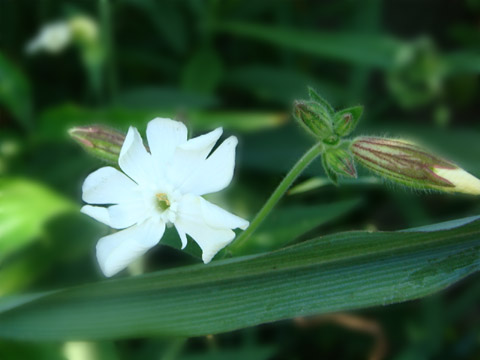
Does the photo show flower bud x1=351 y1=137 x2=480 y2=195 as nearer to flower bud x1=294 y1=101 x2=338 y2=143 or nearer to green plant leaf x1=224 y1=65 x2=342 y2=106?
flower bud x1=294 y1=101 x2=338 y2=143

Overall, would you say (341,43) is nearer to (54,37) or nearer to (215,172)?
(54,37)

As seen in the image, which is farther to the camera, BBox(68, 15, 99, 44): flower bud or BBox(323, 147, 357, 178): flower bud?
BBox(68, 15, 99, 44): flower bud

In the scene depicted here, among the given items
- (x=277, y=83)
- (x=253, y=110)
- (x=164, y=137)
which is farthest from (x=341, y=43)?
(x=164, y=137)

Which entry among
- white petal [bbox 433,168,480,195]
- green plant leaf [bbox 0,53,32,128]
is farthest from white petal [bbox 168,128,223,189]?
green plant leaf [bbox 0,53,32,128]

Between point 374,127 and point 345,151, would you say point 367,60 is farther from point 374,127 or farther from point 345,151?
point 345,151

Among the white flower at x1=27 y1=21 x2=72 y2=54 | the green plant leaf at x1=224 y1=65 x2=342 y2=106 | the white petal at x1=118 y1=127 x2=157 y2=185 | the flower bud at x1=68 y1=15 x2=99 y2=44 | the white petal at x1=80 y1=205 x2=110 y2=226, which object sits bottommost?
the white petal at x1=80 y1=205 x2=110 y2=226

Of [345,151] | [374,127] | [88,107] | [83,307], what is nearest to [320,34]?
[374,127]

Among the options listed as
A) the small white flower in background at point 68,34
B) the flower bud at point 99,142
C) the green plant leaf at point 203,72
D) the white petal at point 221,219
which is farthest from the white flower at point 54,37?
the white petal at point 221,219
